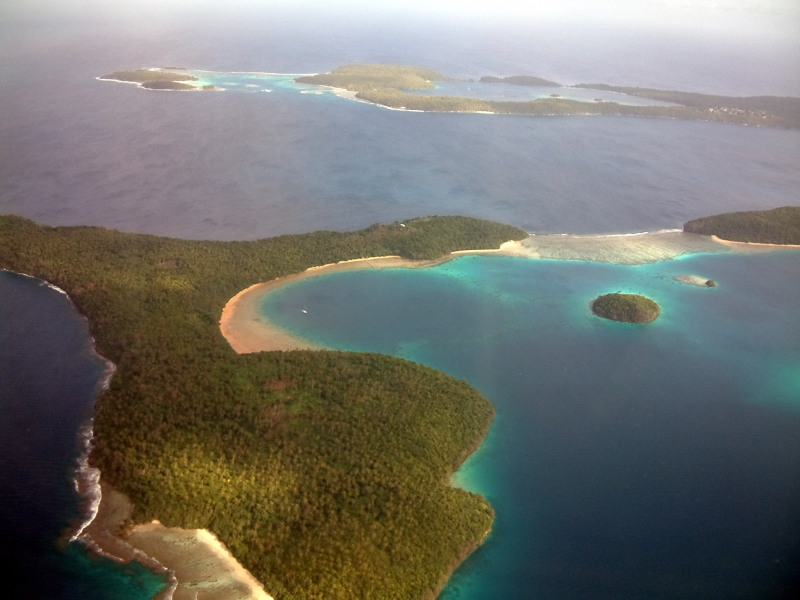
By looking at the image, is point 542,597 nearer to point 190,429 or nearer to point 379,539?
point 379,539

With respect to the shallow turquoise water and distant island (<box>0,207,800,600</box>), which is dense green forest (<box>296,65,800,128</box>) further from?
distant island (<box>0,207,800,600</box>)

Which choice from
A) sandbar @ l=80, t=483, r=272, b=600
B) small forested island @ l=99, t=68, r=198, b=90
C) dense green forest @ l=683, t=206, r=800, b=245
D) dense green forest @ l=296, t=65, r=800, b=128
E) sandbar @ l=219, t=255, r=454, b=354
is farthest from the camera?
dense green forest @ l=296, t=65, r=800, b=128

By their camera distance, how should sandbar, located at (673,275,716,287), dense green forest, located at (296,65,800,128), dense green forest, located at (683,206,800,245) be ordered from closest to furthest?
sandbar, located at (673,275,716,287), dense green forest, located at (683,206,800,245), dense green forest, located at (296,65,800,128)

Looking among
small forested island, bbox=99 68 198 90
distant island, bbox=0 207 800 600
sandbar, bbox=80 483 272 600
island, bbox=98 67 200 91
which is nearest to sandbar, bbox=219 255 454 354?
distant island, bbox=0 207 800 600

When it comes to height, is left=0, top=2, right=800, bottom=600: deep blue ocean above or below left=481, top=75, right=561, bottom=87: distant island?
below

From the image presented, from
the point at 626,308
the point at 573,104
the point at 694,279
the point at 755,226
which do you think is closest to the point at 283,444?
the point at 626,308

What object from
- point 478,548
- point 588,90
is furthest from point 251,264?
point 588,90

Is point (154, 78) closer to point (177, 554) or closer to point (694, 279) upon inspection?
point (694, 279)

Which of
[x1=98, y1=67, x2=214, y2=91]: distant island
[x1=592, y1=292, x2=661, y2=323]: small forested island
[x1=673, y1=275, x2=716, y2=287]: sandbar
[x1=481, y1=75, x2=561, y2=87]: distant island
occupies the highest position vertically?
[x1=481, y1=75, x2=561, y2=87]: distant island
